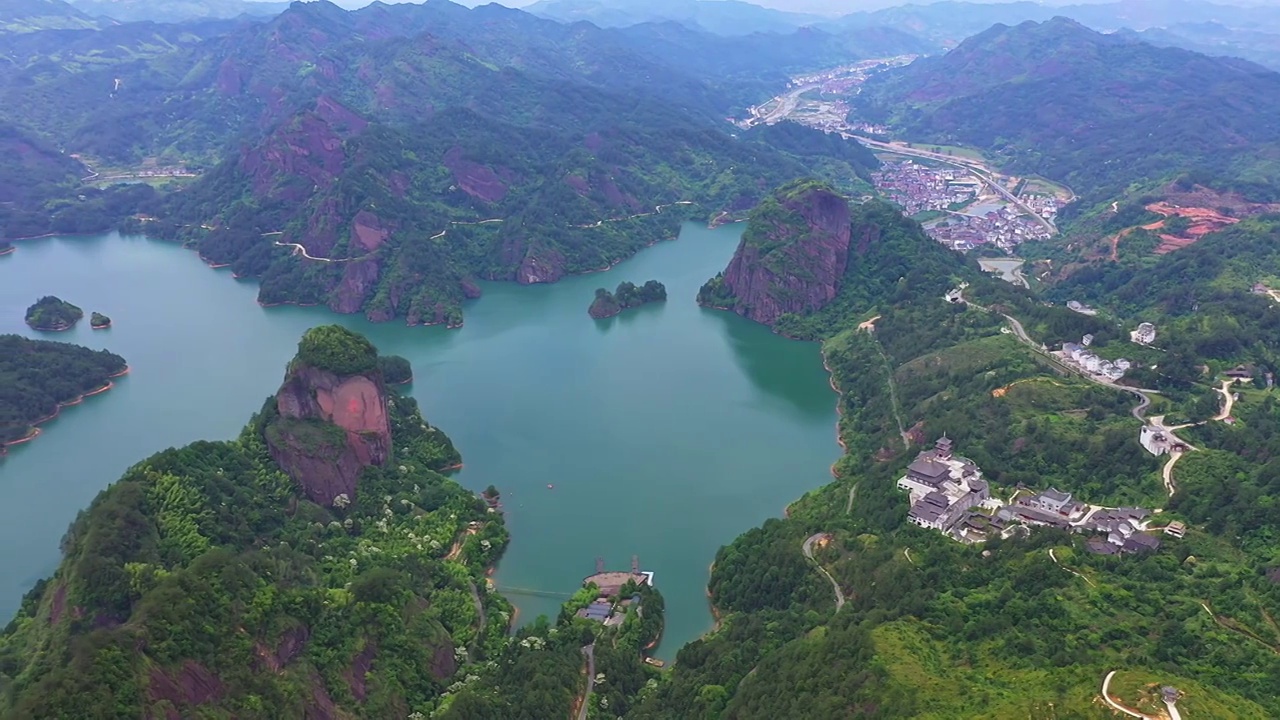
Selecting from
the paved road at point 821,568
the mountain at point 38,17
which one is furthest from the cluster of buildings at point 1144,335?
the mountain at point 38,17

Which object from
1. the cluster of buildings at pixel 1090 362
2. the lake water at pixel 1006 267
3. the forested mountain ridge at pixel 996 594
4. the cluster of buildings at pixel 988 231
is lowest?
the forested mountain ridge at pixel 996 594

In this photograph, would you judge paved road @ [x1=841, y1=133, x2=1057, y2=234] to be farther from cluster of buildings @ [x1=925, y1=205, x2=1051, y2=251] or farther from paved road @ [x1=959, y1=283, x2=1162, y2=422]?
paved road @ [x1=959, y1=283, x2=1162, y2=422]

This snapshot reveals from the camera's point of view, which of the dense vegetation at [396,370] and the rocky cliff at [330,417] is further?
the dense vegetation at [396,370]

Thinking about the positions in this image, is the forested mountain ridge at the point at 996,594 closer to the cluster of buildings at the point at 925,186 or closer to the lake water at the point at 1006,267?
the lake water at the point at 1006,267

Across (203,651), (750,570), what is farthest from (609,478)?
(203,651)

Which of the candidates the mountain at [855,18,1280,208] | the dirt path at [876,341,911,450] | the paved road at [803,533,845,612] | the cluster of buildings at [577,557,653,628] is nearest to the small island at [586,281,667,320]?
the dirt path at [876,341,911,450]

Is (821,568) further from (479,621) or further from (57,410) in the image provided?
(57,410)
